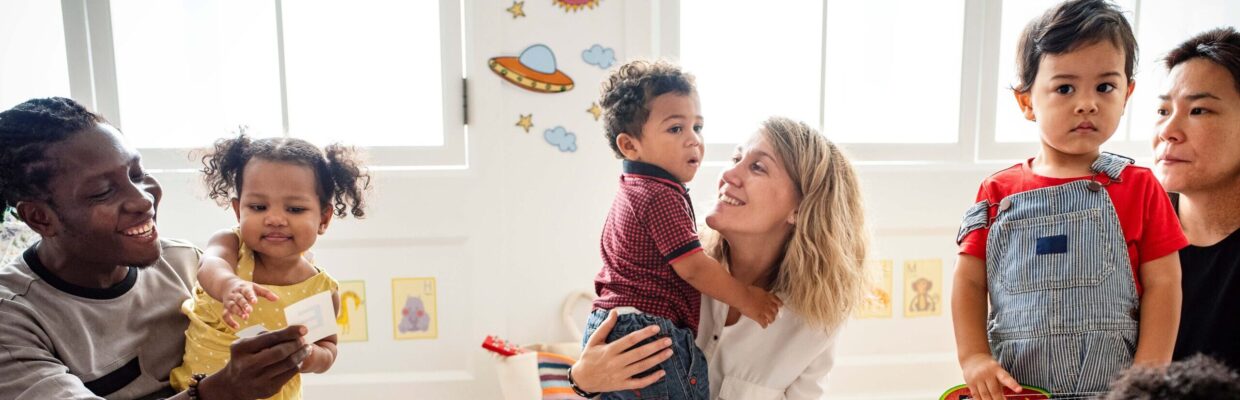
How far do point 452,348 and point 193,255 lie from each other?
1.02 metres

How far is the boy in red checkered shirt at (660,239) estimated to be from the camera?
4.71ft

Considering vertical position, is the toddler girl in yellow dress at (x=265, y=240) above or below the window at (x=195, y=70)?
below

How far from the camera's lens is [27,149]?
1105 millimetres

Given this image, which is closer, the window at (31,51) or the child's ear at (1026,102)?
the child's ear at (1026,102)

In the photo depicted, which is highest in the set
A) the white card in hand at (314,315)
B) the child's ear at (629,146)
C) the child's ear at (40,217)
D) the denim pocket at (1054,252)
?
the child's ear at (629,146)

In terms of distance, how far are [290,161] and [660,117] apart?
797 mm

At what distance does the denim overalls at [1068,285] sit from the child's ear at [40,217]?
168 centimetres

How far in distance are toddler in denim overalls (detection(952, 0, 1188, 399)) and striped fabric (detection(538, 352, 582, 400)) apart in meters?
0.87

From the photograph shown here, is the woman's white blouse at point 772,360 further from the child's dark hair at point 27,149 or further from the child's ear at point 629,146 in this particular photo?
the child's dark hair at point 27,149

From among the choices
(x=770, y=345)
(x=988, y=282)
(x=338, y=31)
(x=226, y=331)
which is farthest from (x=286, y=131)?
(x=988, y=282)

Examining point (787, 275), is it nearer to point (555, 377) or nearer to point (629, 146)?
point (629, 146)

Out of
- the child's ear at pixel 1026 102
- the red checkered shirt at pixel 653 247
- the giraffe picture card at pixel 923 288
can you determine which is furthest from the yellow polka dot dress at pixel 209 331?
the giraffe picture card at pixel 923 288

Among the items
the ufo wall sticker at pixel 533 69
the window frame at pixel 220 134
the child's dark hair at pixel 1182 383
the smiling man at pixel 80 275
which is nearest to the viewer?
the child's dark hair at pixel 1182 383

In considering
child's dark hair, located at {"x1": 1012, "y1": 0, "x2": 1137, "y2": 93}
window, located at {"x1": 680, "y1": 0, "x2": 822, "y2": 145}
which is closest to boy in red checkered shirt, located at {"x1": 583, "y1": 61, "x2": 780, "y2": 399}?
child's dark hair, located at {"x1": 1012, "y1": 0, "x2": 1137, "y2": 93}
